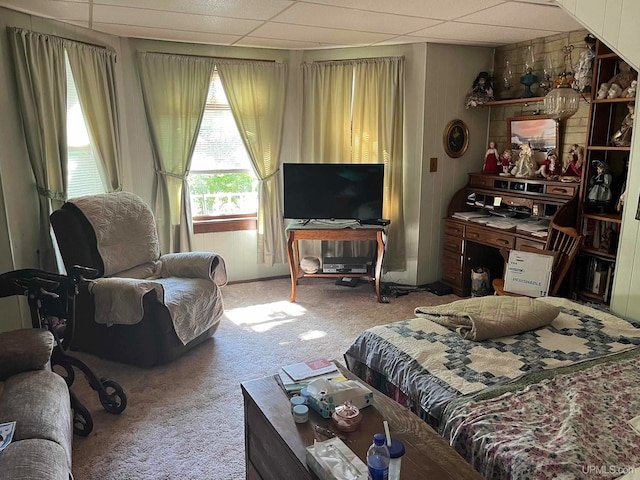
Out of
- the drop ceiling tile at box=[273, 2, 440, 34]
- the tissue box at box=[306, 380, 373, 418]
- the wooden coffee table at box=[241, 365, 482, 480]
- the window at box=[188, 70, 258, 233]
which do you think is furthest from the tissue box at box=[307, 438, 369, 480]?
the window at box=[188, 70, 258, 233]

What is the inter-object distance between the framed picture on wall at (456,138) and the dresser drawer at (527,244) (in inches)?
44.6

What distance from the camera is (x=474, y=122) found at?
461 cm

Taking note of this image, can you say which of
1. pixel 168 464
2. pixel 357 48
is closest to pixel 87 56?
pixel 357 48

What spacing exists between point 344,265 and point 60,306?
2507mm

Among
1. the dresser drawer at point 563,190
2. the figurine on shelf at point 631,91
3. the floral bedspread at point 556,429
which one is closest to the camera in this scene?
the floral bedspread at point 556,429

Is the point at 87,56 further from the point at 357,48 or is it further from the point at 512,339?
the point at 512,339

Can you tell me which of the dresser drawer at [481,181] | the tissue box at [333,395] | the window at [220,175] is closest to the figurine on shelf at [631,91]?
the dresser drawer at [481,181]

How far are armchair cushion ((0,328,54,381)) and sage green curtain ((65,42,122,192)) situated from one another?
1.93 meters

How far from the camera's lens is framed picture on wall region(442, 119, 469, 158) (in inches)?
177

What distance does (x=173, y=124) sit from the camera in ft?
14.3

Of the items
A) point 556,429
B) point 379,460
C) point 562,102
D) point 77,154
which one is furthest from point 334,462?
point 77,154

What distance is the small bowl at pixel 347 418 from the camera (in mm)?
1570

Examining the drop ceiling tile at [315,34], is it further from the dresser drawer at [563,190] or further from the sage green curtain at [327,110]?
the dresser drawer at [563,190]

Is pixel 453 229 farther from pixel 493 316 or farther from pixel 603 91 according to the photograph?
pixel 493 316
